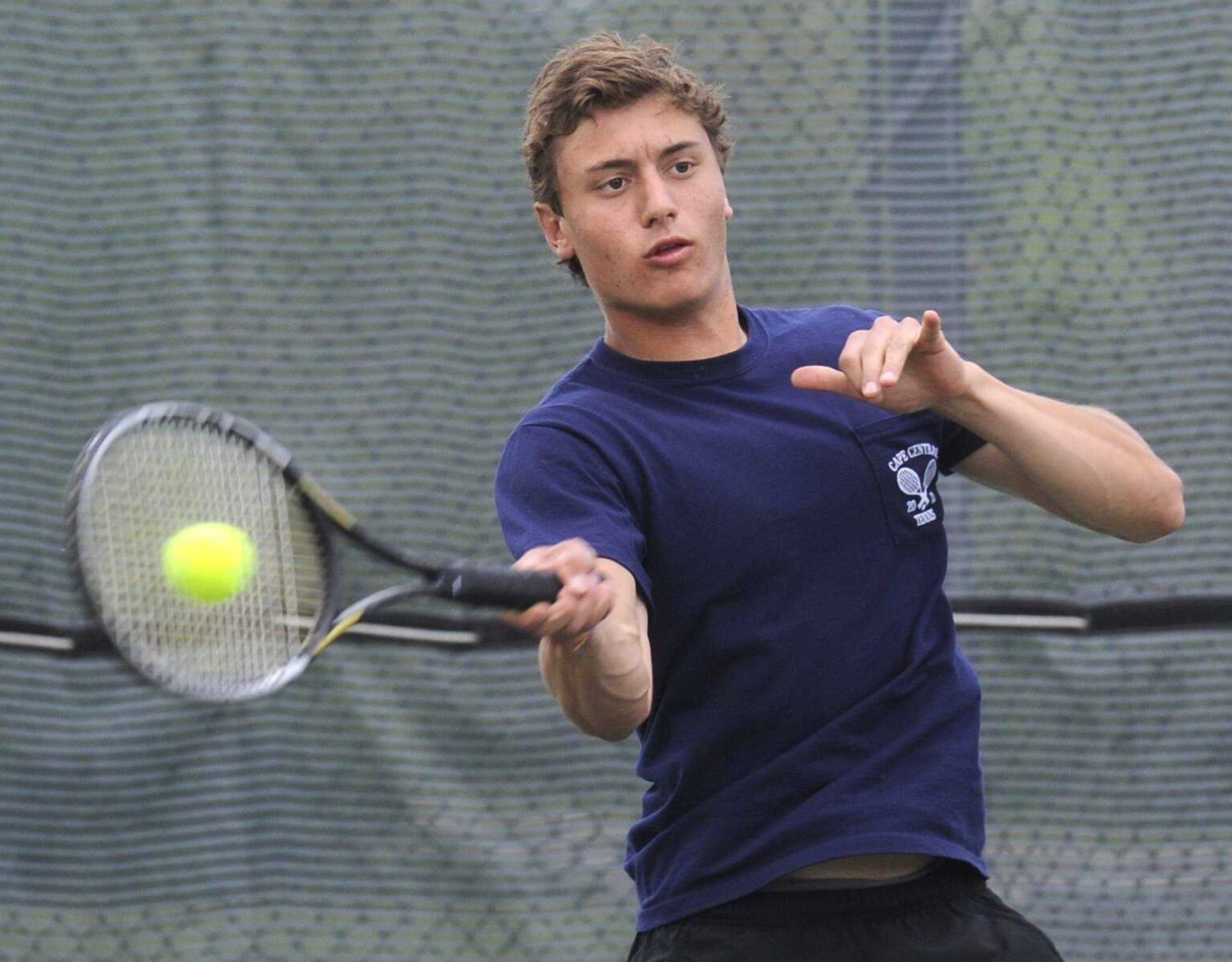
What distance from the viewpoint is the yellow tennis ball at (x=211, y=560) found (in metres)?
2.32

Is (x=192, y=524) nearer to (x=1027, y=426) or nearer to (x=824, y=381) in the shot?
(x=824, y=381)

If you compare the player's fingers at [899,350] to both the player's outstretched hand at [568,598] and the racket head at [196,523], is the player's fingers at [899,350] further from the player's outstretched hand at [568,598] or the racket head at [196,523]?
the racket head at [196,523]

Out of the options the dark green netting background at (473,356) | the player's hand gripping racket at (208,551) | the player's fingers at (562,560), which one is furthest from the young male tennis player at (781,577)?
the dark green netting background at (473,356)

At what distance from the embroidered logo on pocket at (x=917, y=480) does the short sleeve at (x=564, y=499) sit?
1.34 feet

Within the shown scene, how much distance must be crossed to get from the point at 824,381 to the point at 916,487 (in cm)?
33

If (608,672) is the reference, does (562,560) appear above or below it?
above

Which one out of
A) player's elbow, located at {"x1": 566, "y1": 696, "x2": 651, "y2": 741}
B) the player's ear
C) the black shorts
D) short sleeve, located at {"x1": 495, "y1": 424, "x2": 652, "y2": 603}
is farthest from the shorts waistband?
the player's ear

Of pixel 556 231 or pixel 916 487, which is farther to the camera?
pixel 556 231

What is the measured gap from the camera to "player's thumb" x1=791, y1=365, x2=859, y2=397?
215cm

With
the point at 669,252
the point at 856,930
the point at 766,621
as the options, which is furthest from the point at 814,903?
the point at 669,252

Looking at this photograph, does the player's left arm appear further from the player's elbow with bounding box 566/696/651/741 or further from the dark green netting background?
the dark green netting background

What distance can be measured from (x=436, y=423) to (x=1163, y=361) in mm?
1928

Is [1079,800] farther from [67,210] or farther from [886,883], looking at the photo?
[67,210]

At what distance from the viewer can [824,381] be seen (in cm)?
216
